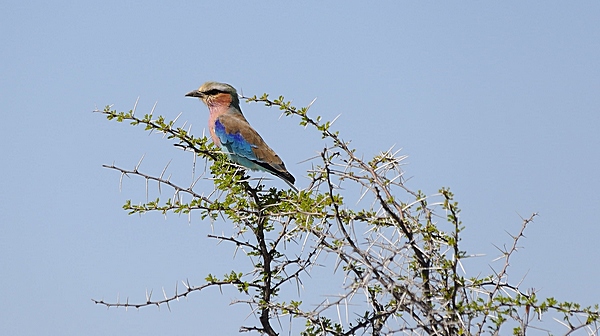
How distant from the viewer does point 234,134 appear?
633cm

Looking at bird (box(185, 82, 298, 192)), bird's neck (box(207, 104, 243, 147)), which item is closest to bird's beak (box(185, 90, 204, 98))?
bird (box(185, 82, 298, 192))

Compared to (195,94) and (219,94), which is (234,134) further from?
(195,94)

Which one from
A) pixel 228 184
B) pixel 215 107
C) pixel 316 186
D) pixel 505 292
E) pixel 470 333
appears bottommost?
pixel 470 333

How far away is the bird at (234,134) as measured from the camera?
600 centimetres

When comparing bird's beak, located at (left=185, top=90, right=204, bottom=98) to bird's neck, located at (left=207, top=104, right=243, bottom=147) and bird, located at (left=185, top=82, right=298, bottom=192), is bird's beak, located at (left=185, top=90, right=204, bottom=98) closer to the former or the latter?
bird, located at (left=185, top=82, right=298, bottom=192)

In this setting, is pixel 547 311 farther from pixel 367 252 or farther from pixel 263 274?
pixel 263 274

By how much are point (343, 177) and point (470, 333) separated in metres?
0.87

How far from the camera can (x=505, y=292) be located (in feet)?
12.3

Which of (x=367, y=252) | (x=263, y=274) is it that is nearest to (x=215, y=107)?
(x=263, y=274)

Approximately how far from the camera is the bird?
600 cm

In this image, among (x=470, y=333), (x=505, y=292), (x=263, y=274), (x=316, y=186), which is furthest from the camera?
(x=263, y=274)

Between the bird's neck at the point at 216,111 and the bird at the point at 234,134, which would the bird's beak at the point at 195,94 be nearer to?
the bird at the point at 234,134

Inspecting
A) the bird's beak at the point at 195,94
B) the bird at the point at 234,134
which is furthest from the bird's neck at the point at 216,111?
the bird's beak at the point at 195,94

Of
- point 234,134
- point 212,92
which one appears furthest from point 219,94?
point 234,134
